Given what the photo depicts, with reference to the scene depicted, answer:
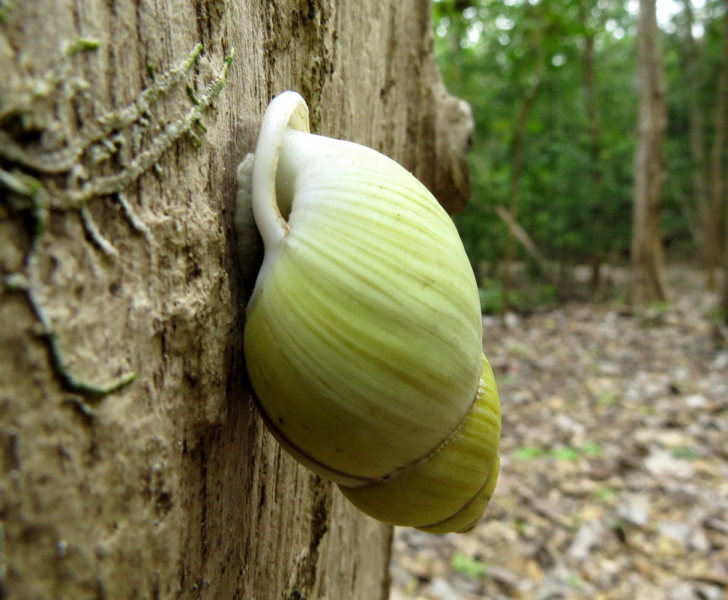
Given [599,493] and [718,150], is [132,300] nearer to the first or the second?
[599,493]

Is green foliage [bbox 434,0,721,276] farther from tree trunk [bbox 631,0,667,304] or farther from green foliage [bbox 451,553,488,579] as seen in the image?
green foliage [bbox 451,553,488,579]

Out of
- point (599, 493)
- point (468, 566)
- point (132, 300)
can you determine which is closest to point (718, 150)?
point (599, 493)

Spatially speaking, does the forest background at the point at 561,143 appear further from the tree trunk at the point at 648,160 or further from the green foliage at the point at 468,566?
the green foliage at the point at 468,566

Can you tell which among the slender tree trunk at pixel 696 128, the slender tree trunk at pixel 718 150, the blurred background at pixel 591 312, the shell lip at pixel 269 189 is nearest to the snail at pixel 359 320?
the shell lip at pixel 269 189

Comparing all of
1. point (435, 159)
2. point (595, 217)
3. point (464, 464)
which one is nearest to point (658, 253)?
point (595, 217)

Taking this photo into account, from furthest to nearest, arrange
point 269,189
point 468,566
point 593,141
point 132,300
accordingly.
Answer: point 593,141 < point 468,566 < point 269,189 < point 132,300

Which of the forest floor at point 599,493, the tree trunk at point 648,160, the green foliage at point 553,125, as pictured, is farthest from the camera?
the tree trunk at point 648,160

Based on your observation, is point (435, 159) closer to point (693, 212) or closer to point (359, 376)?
point (359, 376)
